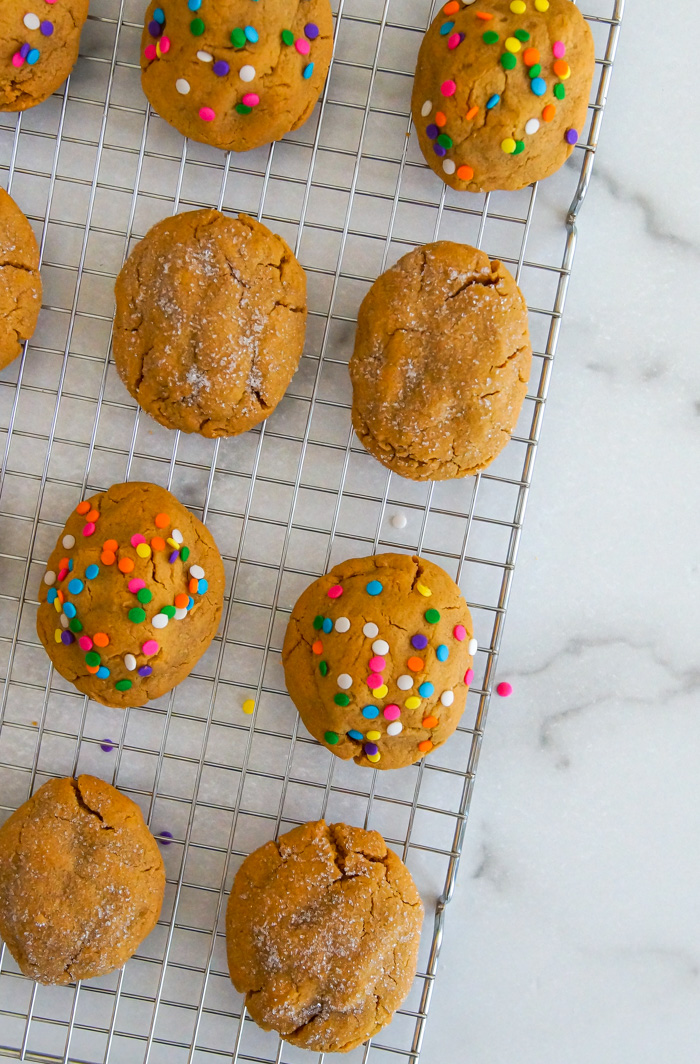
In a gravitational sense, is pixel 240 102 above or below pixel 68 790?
above

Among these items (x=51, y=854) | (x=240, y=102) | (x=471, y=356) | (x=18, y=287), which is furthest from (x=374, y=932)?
(x=240, y=102)

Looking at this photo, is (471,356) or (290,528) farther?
(290,528)

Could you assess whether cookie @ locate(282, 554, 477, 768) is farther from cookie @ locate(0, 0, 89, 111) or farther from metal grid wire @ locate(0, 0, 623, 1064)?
cookie @ locate(0, 0, 89, 111)

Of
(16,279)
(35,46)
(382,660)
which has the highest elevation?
(35,46)

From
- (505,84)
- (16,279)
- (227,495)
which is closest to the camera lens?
(505,84)

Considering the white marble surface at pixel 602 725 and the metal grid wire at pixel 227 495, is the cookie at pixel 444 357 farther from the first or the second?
the white marble surface at pixel 602 725

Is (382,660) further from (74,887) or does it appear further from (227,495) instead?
(74,887)

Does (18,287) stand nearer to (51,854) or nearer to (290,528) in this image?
(290,528)

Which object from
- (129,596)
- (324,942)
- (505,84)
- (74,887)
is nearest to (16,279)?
(129,596)

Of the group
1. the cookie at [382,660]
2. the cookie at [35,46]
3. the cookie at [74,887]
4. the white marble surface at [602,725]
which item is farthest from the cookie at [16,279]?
the white marble surface at [602,725]
